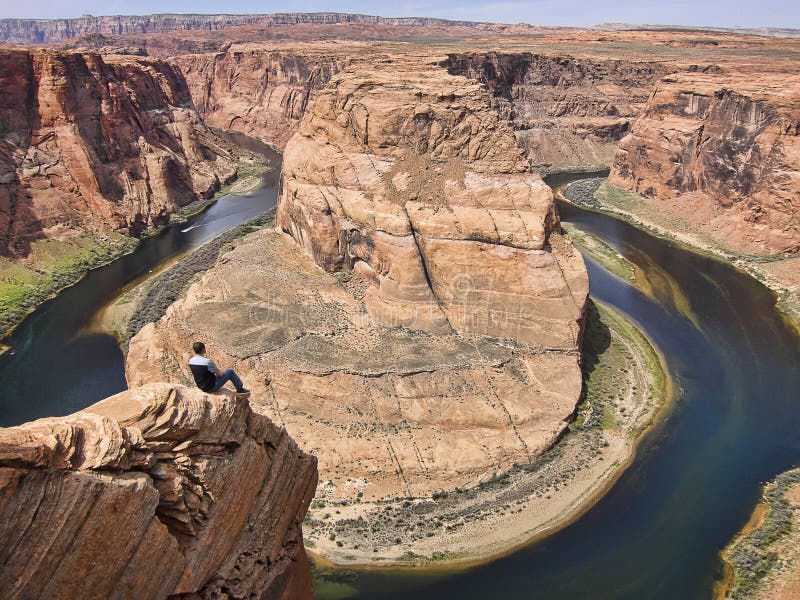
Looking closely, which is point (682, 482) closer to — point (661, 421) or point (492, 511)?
point (661, 421)

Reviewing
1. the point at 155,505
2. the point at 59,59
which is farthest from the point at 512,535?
the point at 59,59

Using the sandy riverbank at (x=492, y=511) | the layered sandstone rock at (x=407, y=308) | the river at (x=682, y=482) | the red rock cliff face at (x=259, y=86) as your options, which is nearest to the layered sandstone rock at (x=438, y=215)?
the layered sandstone rock at (x=407, y=308)

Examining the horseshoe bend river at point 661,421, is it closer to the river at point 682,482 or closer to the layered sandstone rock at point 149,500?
the river at point 682,482

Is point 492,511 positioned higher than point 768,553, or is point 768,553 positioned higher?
point 768,553

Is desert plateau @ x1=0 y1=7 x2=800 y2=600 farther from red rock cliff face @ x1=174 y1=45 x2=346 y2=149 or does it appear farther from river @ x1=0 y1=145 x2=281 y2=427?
red rock cliff face @ x1=174 y1=45 x2=346 y2=149

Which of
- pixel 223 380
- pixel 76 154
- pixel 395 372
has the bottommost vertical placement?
pixel 395 372

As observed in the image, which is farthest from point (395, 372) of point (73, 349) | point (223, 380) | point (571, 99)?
point (571, 99)

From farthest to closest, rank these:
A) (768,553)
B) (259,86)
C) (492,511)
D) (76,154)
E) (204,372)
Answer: (259,86)
(76,154)
(492,511)
(768,553)
(204,372)
